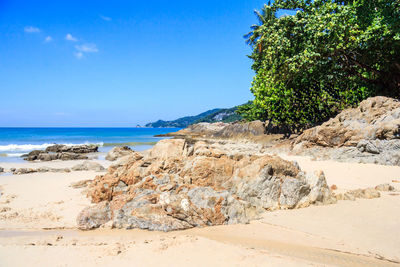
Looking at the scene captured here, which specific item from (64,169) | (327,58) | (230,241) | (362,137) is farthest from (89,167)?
(327,58)

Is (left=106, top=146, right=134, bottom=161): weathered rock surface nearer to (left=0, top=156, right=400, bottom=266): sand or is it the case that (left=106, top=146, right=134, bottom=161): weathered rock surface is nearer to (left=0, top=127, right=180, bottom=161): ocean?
(left=0, top=127, right=180, bottom=161): ocean

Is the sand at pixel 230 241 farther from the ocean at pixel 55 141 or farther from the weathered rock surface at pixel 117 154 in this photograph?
the ocean at pixel 55 141

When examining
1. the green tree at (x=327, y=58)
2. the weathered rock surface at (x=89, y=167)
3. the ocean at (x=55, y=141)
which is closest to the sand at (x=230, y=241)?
the weathered rock surface at (x=89, y=167)

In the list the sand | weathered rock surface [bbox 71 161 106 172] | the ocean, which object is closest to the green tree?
the sand

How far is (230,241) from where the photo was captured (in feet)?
13.1

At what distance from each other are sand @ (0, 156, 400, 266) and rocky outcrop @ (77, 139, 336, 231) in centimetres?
22

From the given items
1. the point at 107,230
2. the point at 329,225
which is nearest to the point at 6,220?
the point at 107,230

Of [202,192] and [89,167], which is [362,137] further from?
[89,167]

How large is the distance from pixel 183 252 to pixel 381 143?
9.51 m

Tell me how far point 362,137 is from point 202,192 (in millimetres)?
8707

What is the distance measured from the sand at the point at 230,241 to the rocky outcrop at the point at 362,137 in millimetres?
4551

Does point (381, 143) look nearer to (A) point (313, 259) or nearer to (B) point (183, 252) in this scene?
(A) point (313, 259)

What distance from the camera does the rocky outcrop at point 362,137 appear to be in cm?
970

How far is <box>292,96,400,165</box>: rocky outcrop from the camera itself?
970 cm
